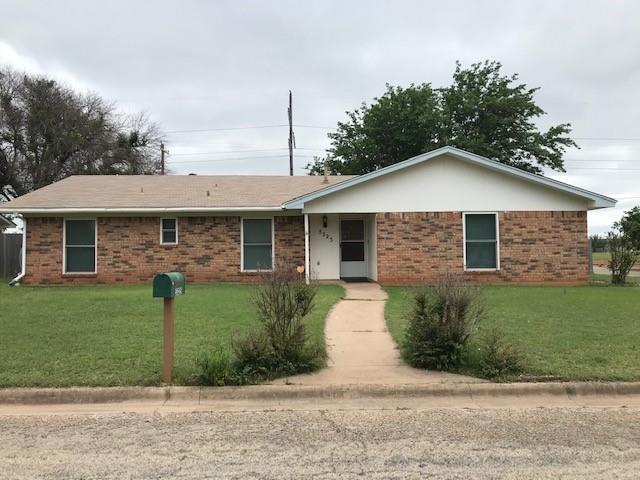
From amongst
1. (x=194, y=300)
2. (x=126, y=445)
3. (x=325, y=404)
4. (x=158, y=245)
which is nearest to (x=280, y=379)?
(x=325, y=404)

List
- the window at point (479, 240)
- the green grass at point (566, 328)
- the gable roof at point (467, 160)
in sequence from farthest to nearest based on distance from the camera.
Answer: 1. the window at point (479, 240)
2. the gable roof at point (467, 160)
3. the green grass at point (566, 328)

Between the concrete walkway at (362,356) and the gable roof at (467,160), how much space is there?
4.79m

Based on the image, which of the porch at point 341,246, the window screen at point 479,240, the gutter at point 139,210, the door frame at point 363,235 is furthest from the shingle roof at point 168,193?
the window screen at point 479,240

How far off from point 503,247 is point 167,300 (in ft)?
39.9

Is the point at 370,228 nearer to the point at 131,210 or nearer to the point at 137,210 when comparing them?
the point at 137,210

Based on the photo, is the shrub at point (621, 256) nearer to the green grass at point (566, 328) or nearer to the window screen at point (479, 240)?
the green grass at point (566, 328)

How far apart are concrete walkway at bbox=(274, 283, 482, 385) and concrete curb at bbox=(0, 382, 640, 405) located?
0.19 metres

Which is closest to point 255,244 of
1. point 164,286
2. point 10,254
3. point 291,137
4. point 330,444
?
point 10,254

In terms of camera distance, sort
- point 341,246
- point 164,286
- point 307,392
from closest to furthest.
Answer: point 307,392
point 164,286
point 341,246

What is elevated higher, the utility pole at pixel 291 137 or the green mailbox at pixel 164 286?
the utility pole at pixel 291 137

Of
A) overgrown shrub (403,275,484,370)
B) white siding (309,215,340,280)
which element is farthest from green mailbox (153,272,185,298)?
white siding (309,215,340,280)

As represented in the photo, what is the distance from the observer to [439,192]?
16.1 metres

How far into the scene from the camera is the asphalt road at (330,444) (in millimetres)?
4070

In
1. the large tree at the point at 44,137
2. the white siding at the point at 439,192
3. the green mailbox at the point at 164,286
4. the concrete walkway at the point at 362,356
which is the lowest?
the concrete walkway at the point at 362,356
